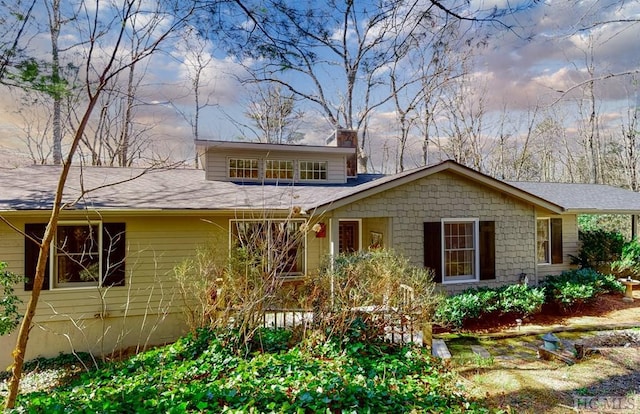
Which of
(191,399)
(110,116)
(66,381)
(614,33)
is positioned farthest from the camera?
(110,116)

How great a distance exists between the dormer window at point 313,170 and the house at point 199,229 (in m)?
0.88

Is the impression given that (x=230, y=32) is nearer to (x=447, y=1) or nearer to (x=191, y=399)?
(x=447, y=1)

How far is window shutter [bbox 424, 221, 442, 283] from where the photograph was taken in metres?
8.95

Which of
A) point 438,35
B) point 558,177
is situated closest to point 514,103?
point 558,177

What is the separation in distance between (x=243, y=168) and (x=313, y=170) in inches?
94.0

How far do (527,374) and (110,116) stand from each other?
15461 millimetres

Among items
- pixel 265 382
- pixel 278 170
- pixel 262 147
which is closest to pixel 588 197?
pixel 278 170

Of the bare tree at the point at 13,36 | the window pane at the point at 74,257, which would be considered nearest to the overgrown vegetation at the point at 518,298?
the window pane at the point at 74,257

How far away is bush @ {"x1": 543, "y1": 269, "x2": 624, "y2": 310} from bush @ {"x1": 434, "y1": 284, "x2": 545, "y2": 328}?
1.81 ft

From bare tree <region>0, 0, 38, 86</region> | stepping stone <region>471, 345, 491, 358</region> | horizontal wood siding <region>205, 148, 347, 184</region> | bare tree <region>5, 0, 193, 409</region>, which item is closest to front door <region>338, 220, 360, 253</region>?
horizontal wood siding <region>205, 148, 347, 184</region>

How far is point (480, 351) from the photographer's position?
21.9 feet

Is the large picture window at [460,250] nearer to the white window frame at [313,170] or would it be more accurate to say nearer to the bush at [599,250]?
the white window frame at [313,170]

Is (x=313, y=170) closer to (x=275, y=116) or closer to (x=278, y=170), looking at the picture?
(x=278, y=170)

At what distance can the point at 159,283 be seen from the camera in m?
8.37
